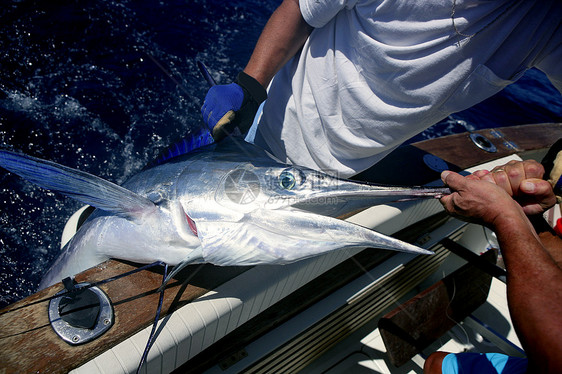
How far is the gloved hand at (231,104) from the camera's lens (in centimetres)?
140

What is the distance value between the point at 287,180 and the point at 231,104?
1.61 feet

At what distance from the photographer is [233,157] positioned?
134 cm

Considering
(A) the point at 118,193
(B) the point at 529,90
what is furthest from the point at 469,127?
(A) the point at 118,193

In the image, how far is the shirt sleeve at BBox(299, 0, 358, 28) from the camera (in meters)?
1.13

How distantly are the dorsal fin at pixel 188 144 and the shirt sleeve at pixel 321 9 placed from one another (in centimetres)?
75

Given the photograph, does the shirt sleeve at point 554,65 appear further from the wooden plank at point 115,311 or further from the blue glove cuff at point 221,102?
the wooden plank at point 115,311

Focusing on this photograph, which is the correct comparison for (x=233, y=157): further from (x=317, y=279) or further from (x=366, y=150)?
(x=317, y=279)

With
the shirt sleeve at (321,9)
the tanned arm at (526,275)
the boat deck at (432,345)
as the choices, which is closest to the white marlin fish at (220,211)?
the tanned arm at (526,275)

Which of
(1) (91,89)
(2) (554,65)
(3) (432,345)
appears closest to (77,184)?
(2) (554,65)

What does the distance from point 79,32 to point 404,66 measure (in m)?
3.93

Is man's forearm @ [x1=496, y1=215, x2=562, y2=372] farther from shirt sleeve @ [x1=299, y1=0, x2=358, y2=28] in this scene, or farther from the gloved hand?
the gloved hand

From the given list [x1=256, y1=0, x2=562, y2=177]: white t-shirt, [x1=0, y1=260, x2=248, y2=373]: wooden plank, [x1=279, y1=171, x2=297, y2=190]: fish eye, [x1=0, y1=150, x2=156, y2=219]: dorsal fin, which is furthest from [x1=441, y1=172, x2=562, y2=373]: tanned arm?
[x1=0, y1=150, x2=156, y2=219]: dorsal fin

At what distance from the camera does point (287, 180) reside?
1134 mm

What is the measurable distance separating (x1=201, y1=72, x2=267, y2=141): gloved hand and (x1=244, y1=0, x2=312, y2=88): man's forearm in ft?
0.17
